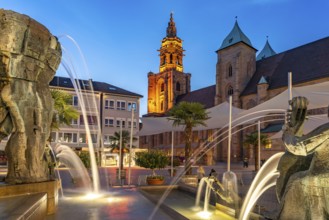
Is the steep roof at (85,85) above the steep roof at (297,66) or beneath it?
beneath

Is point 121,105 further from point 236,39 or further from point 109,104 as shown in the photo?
point 236,39

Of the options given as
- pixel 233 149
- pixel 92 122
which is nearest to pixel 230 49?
pixel 233 149

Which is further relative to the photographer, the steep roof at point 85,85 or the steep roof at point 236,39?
the steep roof at point 236,39

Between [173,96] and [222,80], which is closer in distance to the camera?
[222,80]

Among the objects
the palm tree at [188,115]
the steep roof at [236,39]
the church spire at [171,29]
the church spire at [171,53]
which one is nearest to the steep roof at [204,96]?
the church spire at [171,53]

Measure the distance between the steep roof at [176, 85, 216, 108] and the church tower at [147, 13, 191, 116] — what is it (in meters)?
3.63

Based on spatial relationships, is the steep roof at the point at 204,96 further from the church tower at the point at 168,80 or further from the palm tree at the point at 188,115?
the palm tree at the point at 188,115

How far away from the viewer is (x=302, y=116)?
4395 mm

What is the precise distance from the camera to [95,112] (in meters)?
54.1

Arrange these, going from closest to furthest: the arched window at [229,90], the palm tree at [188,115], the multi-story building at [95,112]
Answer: the palm tree at [188,115], the multi-story building at [95,112], the arched window at [229,90]

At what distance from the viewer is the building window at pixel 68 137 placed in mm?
50938

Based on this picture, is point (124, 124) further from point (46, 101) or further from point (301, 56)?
point (46, 101)

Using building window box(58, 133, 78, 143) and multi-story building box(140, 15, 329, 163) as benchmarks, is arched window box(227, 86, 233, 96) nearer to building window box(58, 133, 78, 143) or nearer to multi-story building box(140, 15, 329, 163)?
multi-story building box(140, 15, 329, 163)

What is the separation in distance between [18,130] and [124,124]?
50304mm
